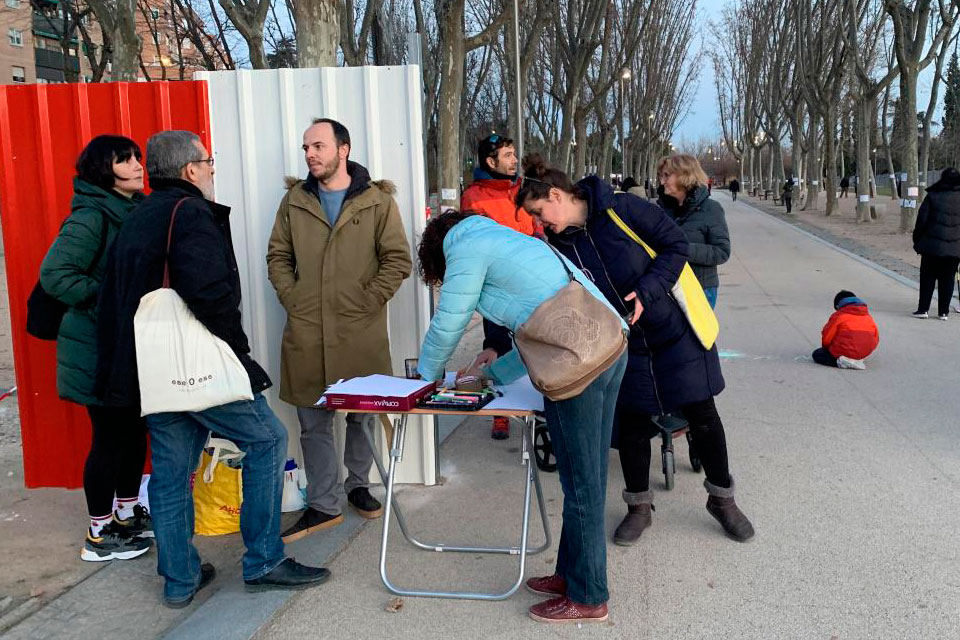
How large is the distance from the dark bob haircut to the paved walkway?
2030 mm

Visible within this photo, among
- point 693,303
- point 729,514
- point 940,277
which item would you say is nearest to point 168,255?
point 693,303

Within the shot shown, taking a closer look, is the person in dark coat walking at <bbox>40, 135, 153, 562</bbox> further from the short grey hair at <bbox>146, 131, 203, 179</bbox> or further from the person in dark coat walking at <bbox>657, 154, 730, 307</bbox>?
the person in dark coat walking at <bbox>657, 154, 730, 307</bbox>

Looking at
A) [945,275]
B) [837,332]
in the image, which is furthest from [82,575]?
[945,275]

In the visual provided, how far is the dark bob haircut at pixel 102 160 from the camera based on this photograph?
3.91m

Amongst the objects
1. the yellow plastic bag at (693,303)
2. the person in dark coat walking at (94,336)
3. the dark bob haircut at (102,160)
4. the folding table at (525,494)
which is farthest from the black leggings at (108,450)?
the yellow plastic bag at (693,303)

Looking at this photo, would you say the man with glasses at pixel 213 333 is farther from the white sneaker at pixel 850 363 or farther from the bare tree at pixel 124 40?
the bare tree at pixel 124 40

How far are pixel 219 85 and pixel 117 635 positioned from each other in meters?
2.80

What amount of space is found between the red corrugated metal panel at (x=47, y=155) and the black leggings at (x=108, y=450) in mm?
874

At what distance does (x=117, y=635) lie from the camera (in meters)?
3.49

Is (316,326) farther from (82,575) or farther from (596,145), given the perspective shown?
(596,145)

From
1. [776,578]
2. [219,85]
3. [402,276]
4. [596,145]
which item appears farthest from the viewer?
[596,145]

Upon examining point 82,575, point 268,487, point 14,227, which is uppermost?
point 14,227

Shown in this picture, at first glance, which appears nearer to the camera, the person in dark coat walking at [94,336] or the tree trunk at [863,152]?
the person in dark coat walking at [94,336]

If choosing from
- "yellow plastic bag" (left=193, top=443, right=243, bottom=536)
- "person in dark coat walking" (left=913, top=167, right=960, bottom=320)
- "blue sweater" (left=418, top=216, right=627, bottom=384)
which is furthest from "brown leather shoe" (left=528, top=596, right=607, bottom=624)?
"person in dark coat walking" (left=913, top=167, right=960, bottom=320)
